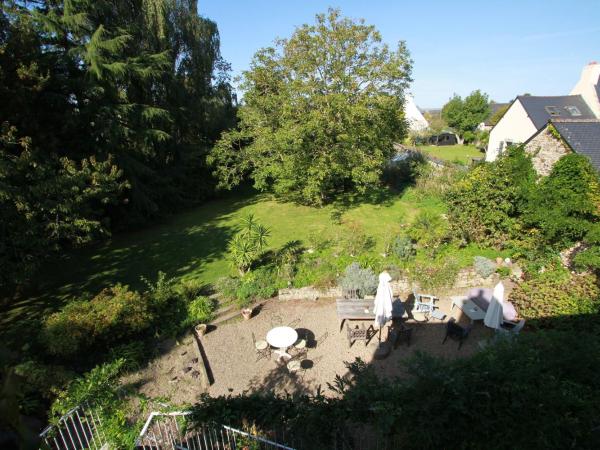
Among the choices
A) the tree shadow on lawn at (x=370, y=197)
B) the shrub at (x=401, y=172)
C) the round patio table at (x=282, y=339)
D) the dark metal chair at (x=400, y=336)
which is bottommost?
the dark metal chair at (x=400, y=336)

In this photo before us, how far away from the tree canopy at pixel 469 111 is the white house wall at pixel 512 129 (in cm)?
1804

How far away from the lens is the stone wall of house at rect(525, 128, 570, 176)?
13984 mm

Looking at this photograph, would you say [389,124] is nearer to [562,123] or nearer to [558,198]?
[562,123]

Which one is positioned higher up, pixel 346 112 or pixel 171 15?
pixel 171 15

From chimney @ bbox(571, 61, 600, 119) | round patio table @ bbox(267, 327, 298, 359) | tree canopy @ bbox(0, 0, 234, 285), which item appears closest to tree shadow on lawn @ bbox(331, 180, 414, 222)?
tree canopy @ bbox(0, 0, 234, 285)

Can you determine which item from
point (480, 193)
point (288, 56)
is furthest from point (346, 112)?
point (480, 193)

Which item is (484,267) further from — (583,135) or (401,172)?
(401,172)

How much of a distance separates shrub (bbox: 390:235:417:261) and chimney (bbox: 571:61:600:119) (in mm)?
26391

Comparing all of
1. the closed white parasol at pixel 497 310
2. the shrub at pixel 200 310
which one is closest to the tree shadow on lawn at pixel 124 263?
the shrub at pixel 200 310

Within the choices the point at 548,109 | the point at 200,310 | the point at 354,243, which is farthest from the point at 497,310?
the point at 548,109

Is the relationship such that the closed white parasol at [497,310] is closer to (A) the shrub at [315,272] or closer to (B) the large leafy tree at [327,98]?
(A) the shrub at [315,272]

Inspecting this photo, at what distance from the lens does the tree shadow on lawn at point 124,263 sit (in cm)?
1129

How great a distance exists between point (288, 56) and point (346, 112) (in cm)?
473

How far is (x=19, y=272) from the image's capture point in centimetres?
973
